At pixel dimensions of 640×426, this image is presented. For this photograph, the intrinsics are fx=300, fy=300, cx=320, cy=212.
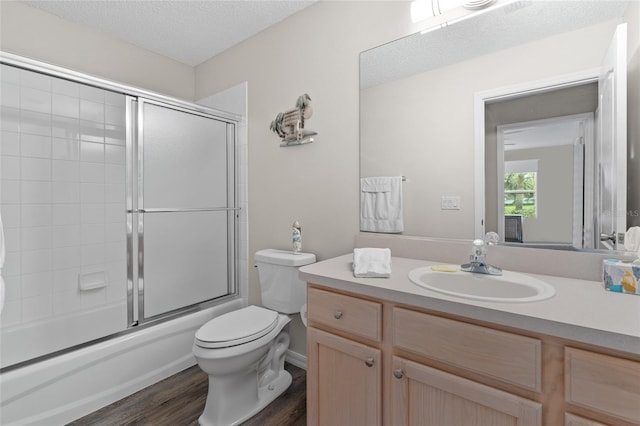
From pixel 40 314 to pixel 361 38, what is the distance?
109 inches

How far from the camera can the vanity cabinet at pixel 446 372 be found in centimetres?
71

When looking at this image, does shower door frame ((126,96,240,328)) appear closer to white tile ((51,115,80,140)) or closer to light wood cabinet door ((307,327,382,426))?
white tile ((51,115,80,140))

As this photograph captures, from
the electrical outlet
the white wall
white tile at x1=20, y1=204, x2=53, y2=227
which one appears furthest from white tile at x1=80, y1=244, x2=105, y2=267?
the electrical outlet

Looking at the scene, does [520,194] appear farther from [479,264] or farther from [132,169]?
[132,169]

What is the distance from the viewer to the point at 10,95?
1.94 metres

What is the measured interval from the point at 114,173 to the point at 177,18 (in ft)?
4.16

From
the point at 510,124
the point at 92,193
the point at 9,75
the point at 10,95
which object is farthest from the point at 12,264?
the point at 510,124

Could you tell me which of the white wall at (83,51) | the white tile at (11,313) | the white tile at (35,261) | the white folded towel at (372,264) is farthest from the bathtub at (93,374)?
the white wall at (83,51)

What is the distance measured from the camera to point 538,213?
4.10 feet

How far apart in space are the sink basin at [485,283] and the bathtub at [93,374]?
5.48ft

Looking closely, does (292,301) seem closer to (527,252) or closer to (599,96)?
(527,252)

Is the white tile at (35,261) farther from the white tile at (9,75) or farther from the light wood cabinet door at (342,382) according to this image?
the light wood cabinet door at (342,382)

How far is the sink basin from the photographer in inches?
41.1

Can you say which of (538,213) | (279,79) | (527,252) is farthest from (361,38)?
(527,252)
